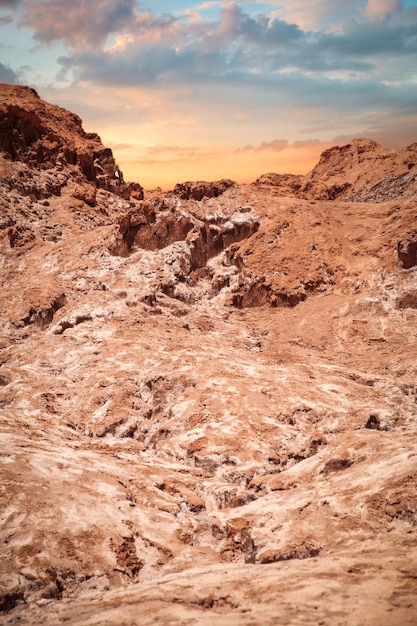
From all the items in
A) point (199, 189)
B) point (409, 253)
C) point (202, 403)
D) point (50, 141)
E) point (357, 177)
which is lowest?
point (202, 403)

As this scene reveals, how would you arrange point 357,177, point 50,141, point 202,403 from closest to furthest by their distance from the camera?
point 202,403 → point 50,141 → point 357,177

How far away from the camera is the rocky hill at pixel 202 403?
15672 millimetres

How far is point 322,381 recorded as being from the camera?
3419 cm

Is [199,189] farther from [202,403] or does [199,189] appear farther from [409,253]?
[202,403]

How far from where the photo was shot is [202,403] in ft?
100

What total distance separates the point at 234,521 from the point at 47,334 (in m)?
26.5

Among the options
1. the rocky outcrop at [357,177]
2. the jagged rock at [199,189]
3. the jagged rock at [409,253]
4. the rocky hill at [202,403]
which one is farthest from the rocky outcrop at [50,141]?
the jagged rock at [409,253]

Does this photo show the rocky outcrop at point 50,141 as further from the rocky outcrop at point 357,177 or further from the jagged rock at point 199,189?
the rocky outcrop at point 357,177

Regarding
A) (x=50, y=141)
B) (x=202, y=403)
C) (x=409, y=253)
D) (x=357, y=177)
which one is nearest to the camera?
(x=202, y=403)

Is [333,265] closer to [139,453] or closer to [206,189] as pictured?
[206,189]

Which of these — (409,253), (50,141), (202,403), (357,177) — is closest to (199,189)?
(409,253)

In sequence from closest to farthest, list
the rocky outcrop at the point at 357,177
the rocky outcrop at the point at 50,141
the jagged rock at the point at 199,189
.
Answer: the jagged rock at the point at 199,189 < the rocky outcrop at the point at 50,141 < the rocky outcrop at the point at 357,177

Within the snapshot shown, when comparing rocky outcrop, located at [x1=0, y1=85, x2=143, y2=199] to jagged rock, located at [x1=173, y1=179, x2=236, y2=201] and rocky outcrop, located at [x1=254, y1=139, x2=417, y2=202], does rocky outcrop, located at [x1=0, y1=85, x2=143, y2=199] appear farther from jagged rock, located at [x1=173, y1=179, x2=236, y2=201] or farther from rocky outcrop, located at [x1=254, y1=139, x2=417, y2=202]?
rocky outcrop, located at [x1=254, y1=139, x2=417, y2=202]

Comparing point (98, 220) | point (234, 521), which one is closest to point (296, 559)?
point (234, 521)
